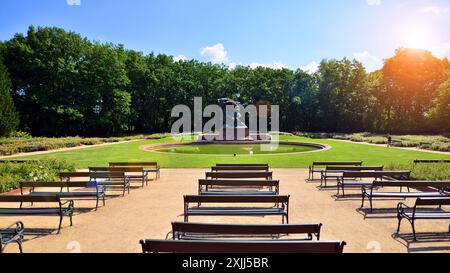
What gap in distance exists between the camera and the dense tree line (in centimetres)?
4816

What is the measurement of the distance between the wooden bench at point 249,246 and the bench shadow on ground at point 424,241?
2671 mm

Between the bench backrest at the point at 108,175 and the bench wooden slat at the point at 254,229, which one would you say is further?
the bench backrest at the point at 108,175

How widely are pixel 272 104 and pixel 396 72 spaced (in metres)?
22.6

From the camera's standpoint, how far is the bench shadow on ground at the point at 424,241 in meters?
5.90

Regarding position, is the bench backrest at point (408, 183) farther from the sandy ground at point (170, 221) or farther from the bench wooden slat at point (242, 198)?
the bench wooden slat at point (242, 198)

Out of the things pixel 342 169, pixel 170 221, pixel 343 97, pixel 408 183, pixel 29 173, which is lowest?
pixel 170 221

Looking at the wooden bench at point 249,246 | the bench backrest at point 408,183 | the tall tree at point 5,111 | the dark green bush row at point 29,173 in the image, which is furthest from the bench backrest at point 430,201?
the tall tree at point 5,111

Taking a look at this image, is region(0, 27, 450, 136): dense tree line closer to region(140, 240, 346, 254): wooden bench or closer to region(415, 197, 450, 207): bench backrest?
region(415, 197, 450, 207): bench backrest

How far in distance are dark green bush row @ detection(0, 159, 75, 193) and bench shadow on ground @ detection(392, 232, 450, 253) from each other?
11.5 meters

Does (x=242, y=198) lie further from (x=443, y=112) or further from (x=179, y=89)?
(x=179, y=89)

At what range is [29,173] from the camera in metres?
12.4

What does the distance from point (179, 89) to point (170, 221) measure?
5286 cm

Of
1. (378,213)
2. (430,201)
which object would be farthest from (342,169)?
(430,201)
